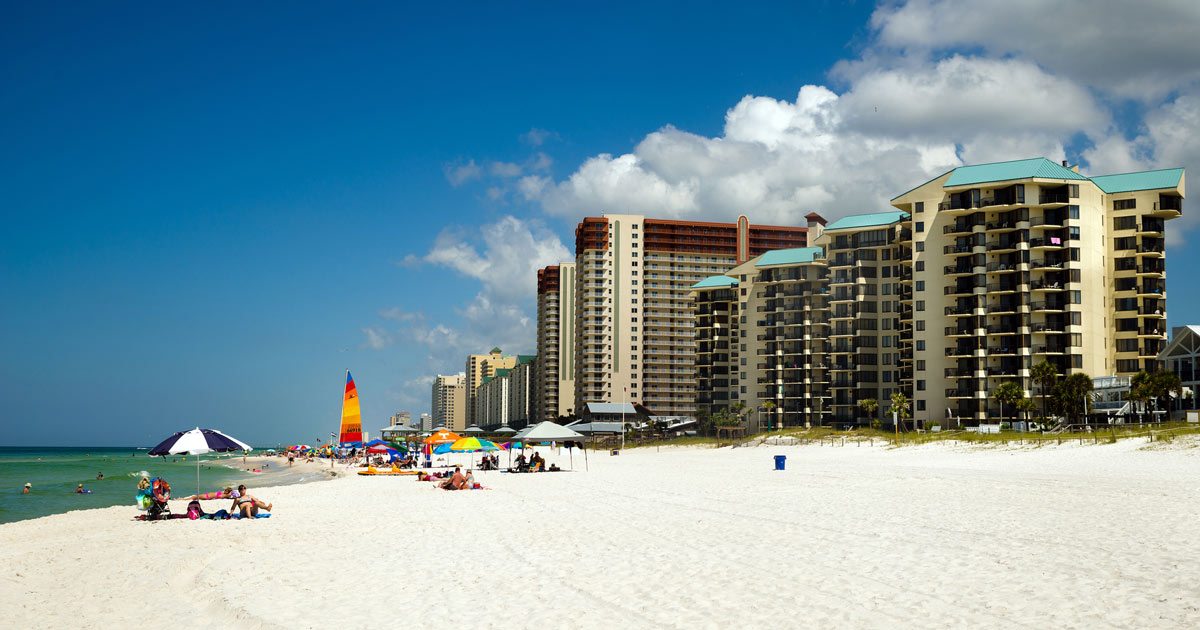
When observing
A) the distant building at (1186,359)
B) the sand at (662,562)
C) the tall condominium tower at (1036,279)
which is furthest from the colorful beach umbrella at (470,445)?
the distant building at (1186,359)

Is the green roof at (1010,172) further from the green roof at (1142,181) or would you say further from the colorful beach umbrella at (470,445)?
the colorful beach umbrella at (470,445)

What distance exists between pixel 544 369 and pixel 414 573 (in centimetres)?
15554

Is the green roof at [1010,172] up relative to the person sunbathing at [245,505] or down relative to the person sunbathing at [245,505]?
up

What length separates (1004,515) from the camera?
19094 mm

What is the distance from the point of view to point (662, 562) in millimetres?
14406

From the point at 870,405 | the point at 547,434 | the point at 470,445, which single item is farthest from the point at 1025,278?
the point at 470,445

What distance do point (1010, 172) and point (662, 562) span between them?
6989cm

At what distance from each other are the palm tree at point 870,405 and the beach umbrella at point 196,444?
68812 mm

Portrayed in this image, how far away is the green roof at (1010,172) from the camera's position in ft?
236

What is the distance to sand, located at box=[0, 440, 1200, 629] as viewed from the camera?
10.8 metres

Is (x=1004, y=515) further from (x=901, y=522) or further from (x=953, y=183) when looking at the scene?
(x=953, y=183)

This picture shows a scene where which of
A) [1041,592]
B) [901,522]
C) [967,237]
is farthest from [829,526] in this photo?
[967,237]

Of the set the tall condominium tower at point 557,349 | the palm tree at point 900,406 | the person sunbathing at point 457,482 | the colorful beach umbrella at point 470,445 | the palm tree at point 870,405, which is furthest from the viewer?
the tall condominium tower at point 557,349

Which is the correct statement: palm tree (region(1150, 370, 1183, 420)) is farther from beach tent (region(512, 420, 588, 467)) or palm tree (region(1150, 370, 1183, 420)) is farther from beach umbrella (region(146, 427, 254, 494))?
beach umbrella (region(146, 427, 254, 494))
